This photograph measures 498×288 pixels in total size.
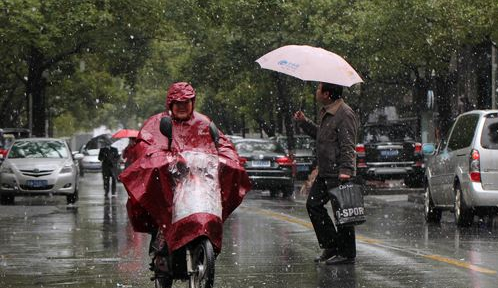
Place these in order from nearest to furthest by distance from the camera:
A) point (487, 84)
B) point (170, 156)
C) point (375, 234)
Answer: point (170, 156), point (375, 234), point (487, 84)

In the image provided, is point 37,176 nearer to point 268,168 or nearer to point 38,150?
point 38,150

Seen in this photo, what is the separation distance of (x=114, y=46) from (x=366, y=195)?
40.3ft

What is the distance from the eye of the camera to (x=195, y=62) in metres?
47.1

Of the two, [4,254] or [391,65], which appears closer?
[4,254]

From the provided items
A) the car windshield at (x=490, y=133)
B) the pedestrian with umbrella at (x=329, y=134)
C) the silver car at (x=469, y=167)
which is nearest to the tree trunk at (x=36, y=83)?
the silver car at (x=469, y=167)

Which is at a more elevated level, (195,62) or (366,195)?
(195,62)

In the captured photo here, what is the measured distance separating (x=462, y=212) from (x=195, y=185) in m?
9.88

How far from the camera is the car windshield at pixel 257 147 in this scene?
3098cm

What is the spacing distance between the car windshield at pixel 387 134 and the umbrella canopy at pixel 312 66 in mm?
20241

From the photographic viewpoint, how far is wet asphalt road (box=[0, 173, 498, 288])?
35.2 ft

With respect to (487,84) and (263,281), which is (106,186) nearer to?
(487,84)

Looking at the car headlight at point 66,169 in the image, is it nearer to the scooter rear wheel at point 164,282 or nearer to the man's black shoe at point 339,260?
the man's black shoe at point 339,260

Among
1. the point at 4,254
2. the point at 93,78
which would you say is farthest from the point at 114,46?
the point at 4,254

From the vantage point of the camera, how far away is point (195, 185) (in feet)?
A: 29.0
